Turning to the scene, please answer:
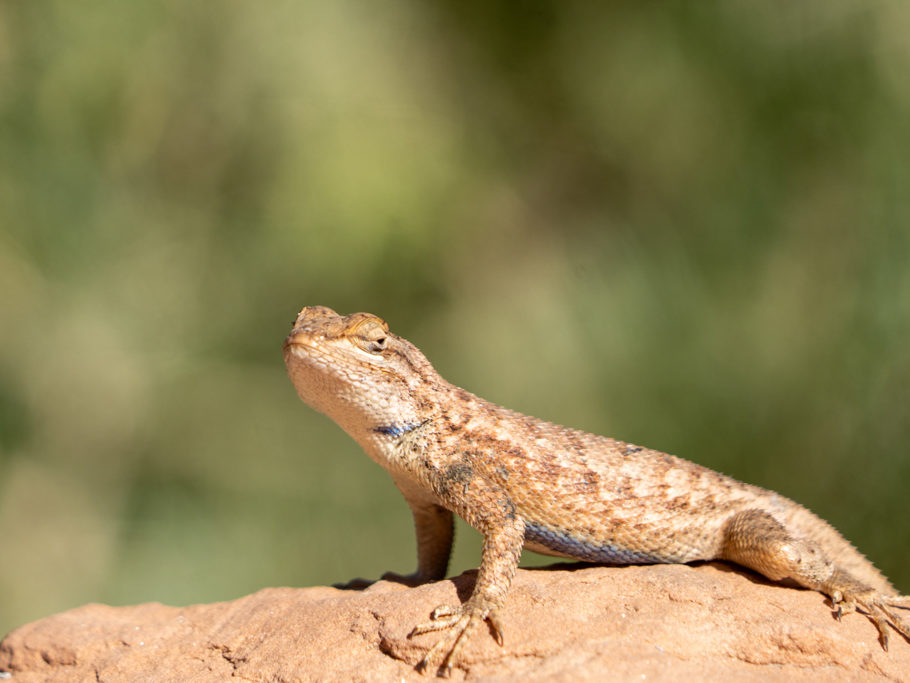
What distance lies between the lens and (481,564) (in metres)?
3.20

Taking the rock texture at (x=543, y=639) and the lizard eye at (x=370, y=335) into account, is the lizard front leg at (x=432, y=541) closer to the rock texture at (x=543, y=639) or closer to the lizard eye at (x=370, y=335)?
the rock texture at (x=543, y=639)

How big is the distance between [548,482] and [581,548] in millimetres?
319

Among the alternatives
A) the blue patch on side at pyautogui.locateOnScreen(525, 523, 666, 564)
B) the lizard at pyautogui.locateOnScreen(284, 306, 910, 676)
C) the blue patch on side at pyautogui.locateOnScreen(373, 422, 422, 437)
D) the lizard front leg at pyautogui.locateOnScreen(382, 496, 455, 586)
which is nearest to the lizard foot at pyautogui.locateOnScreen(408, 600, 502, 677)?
the lizard at pyautogui.locateOnScreen(284, 306, 910, 676)

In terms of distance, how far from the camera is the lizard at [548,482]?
135 inches

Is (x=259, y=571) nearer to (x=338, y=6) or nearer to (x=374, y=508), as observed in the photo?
(x=374, y=508)

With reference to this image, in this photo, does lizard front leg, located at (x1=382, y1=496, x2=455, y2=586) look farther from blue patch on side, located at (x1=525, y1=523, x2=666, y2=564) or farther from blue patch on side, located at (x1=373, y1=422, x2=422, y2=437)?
blue patch on side, located at (x1=525, y1=523, x2=666, y2=564)

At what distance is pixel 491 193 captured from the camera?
7.55 m

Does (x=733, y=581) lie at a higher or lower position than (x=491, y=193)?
lower

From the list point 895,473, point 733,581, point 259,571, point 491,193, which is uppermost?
point 491,193

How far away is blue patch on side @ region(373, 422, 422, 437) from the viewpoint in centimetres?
368

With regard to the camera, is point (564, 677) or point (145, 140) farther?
point (145, 140)

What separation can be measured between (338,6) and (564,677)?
689 cm

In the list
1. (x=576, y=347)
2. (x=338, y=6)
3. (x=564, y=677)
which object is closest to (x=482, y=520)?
(x=564, y=677)

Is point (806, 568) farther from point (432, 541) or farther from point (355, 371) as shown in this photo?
point (355, 371)
